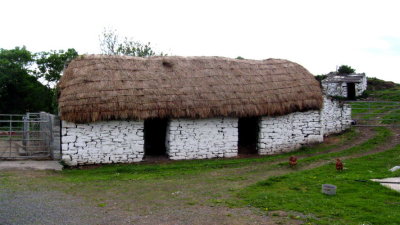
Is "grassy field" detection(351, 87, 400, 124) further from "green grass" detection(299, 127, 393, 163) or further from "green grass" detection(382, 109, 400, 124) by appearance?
"green grass" detection(299, 127, 393, 163)

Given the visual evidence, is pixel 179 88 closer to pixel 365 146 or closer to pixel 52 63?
pixel 365 146

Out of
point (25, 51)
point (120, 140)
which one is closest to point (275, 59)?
point (120, 140)

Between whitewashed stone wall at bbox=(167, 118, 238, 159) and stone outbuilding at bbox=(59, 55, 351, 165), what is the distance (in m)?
0.04

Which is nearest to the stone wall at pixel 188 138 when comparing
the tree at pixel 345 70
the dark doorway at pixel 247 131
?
the dark doorway at pixel 247 131

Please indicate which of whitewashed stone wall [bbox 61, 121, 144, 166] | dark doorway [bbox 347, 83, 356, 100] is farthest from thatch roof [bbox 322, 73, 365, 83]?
whitewashed stone wall [bbox 61, 121, 144, 166]

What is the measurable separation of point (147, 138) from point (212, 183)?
6.72 meters

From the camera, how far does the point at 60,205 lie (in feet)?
26.2

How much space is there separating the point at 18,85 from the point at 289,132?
698 inches

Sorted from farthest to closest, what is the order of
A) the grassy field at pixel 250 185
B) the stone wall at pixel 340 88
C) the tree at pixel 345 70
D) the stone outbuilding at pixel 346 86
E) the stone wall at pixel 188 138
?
the tree at pixel 345 70
the stone wall at pixel 340 88
the stone outbuilding at pixel 346 86
the stone wall at pixel 188 138
the grassy field at pixel 250 185

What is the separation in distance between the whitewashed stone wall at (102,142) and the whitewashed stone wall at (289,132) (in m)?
5.37

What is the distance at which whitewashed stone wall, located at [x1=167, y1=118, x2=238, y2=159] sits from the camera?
13859mm

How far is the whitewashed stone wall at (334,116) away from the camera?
17859 mm

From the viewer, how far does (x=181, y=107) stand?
1357 centimetres

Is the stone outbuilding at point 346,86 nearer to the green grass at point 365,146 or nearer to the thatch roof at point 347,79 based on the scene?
the thatch roof at point 347,79
